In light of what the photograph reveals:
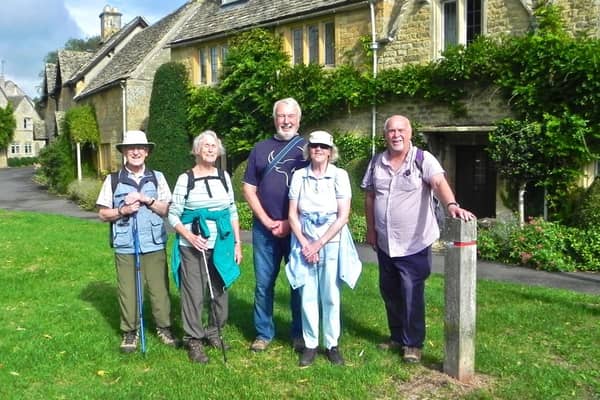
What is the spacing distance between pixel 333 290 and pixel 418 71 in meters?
10.0

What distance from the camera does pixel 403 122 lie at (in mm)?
4441

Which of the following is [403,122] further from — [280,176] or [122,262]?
[122,262]

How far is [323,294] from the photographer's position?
4648 mm

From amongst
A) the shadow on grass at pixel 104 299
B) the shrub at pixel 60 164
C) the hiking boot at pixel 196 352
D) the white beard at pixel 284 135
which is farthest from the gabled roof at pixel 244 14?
the hiking boot at pixel 196 352

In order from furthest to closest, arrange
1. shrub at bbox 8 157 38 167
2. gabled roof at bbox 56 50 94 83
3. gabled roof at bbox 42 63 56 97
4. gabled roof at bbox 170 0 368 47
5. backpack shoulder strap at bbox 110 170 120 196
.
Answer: shrub at bbox 8 157 38 167, gabled roof at bbox 42 63 56 97, gabled roof at bbox 56 50 94 83, gabled roof at bbox 170 0 368 47, backpack shoulder strap at bbox 110 170 120 196

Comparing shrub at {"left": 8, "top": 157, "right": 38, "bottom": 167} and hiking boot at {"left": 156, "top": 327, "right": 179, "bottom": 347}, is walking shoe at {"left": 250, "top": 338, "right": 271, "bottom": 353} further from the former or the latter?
shrub at {"left": 8, "top": 157, "right": 38, "bottom": 167}

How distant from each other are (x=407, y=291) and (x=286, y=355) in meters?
1.17

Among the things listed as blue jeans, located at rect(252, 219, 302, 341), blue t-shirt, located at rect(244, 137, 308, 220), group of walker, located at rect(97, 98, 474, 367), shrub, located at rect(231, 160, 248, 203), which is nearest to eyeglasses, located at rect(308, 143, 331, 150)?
group of walker, located at rect(97, 98, 474, 367)

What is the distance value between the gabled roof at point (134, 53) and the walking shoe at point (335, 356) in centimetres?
2163

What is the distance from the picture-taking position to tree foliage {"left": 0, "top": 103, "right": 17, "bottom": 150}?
5912 centimetres

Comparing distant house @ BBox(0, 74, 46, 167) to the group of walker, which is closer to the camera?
the group of walker

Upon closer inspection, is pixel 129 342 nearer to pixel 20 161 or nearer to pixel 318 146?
pixel 318 146

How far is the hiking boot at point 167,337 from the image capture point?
5214 mm

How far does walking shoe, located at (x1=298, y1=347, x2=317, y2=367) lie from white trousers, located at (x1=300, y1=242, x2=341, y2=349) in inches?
1.7
